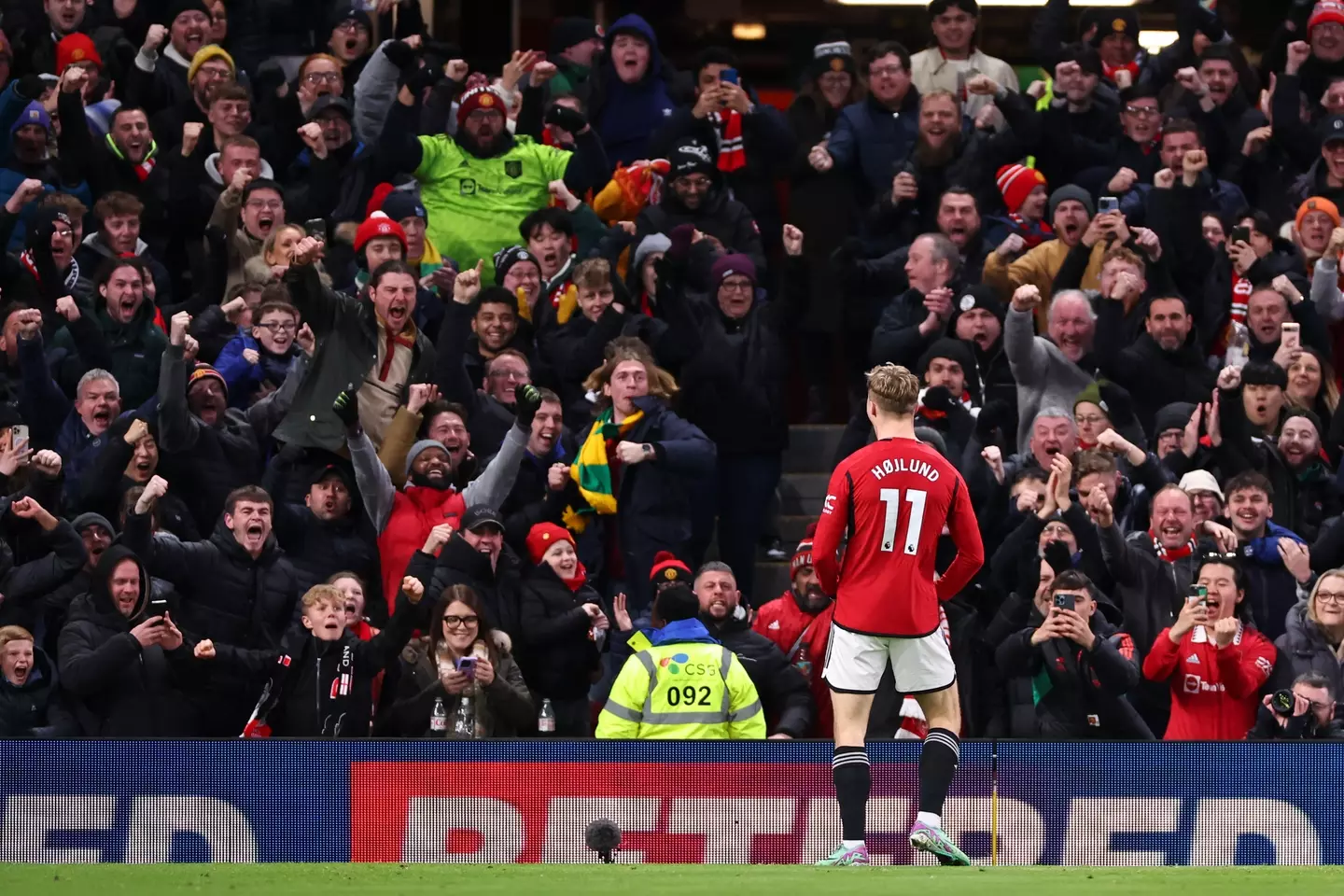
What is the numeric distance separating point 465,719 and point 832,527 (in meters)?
3.00

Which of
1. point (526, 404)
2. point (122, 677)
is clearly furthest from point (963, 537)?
point (122, 677)

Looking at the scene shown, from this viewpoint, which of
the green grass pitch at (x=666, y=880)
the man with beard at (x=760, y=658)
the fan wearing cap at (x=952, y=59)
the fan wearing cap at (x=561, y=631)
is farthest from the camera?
the fan wearing cap at (x=952, y=59)

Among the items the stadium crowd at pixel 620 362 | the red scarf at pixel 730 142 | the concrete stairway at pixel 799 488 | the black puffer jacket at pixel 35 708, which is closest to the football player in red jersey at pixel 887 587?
the stadium crowd at pixel 620 362

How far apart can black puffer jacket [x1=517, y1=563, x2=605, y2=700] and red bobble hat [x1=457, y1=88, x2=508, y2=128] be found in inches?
155

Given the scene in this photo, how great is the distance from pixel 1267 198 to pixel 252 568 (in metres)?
7.57

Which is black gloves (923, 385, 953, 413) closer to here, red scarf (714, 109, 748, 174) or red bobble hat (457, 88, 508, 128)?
red scarf (714, 109, 748, 174)

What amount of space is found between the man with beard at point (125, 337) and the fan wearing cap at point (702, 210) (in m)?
3.04

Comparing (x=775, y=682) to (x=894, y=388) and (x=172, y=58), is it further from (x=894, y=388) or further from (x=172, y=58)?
(x=172, y=58)

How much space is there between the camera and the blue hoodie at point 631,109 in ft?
52.6

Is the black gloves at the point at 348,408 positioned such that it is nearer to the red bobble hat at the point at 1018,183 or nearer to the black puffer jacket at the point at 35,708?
the black puffer jacket at the point at 35,708

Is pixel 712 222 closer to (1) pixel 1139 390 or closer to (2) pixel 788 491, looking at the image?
(2) pixel 788 491

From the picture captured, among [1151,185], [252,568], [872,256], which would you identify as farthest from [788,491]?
[252,568]

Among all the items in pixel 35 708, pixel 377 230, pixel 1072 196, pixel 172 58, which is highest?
pixel 172 58

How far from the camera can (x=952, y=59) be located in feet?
53.5
